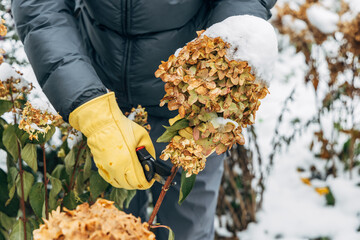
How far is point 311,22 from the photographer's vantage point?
1.98 meters

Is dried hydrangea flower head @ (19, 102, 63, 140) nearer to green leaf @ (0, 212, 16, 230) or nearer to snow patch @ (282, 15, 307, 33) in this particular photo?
green leaf @ (0, 212, 16, 230)

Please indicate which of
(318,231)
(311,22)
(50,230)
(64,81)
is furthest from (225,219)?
(50,230)

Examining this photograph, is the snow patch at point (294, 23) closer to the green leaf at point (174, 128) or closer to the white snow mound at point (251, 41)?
the white snow mound at point (251, 41)

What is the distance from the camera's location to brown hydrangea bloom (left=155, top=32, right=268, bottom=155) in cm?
74

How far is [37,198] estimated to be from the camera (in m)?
1.08

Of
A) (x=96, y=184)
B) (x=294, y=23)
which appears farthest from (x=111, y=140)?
(x=294, y=23)

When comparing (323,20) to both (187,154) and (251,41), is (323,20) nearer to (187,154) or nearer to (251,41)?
(251,41)

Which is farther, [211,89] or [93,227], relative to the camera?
[211,89]

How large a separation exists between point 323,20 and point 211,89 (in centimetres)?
145

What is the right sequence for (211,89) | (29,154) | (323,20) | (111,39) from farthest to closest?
→ (323,20) → (111,39) → (29,154) → (211,89)

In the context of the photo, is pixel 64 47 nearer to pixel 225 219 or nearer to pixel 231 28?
pixel 231 28

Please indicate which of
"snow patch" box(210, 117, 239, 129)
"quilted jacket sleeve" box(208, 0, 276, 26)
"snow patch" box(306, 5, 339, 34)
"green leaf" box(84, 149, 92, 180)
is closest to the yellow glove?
"green leaf" box(84, 149, 92, 180)

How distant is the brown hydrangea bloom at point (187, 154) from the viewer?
0.76 metres

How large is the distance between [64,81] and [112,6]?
257 millimetres
